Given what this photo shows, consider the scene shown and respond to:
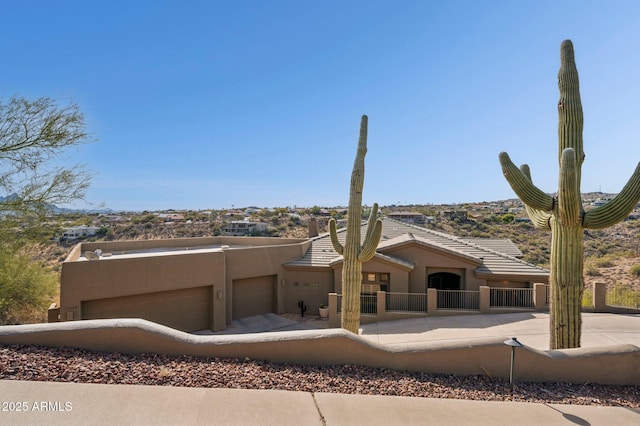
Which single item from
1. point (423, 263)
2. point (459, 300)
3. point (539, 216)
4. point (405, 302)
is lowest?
point (405, 302)

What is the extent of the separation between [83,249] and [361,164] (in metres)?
15.5

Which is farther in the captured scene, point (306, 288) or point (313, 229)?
point (313, 229)

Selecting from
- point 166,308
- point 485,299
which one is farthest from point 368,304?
point 166,308

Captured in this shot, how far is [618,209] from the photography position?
344 inches

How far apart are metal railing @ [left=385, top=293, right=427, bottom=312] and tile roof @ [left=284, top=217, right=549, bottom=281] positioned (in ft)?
5.44

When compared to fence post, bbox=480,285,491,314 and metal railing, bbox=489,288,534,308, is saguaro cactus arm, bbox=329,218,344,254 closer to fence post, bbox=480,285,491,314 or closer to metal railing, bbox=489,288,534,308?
fence post, bbox=480,285,491,314

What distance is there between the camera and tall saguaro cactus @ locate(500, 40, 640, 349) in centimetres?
855

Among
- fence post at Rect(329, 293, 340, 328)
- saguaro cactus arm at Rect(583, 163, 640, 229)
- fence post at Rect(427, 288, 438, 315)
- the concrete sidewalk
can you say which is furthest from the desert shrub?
saguaro cactus arm at Rect(583, 163, 640, 229)

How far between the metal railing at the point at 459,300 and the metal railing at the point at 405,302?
3.42ft

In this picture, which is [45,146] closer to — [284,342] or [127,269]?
[127,269]

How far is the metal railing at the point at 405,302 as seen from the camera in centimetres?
1727

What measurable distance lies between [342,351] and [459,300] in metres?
13.1

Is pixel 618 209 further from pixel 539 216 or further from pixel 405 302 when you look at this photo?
pixel 405 302

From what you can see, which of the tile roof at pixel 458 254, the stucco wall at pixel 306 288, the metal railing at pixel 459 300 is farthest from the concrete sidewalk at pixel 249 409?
the stucco wall at pixel 306 288
